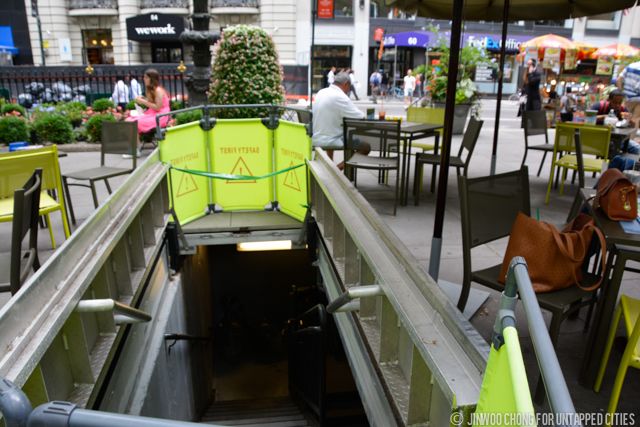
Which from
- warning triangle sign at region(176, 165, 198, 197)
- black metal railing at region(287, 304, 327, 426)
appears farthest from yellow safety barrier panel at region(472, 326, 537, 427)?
warning triangle sign at region(176, 165, 198, 197)

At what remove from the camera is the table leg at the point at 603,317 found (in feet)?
8.46

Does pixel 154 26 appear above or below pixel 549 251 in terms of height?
above

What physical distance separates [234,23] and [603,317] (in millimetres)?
31849

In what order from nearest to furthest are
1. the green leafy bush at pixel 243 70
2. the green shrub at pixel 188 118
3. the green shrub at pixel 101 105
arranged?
the green leafy bush at pixel 243 70 < the green shrub at pixel 188 118 < the green shrub at pixel 101 105

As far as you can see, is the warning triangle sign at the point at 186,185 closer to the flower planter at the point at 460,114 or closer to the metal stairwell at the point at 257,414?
the metal stairwell at the point at 257,414

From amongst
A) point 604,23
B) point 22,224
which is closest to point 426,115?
point 22,224

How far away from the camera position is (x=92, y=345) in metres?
2.74

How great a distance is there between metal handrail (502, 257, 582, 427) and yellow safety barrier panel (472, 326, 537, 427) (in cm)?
5

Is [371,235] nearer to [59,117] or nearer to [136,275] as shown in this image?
[136,275]

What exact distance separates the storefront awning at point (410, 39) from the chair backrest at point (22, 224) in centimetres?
3200

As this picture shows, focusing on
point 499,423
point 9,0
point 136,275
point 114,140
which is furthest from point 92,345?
point 9,0

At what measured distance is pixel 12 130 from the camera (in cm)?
963

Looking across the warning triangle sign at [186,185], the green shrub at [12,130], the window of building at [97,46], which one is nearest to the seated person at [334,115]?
the warning triangle sign at [186,185]

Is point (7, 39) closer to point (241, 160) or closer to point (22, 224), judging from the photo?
point (241, 160)
